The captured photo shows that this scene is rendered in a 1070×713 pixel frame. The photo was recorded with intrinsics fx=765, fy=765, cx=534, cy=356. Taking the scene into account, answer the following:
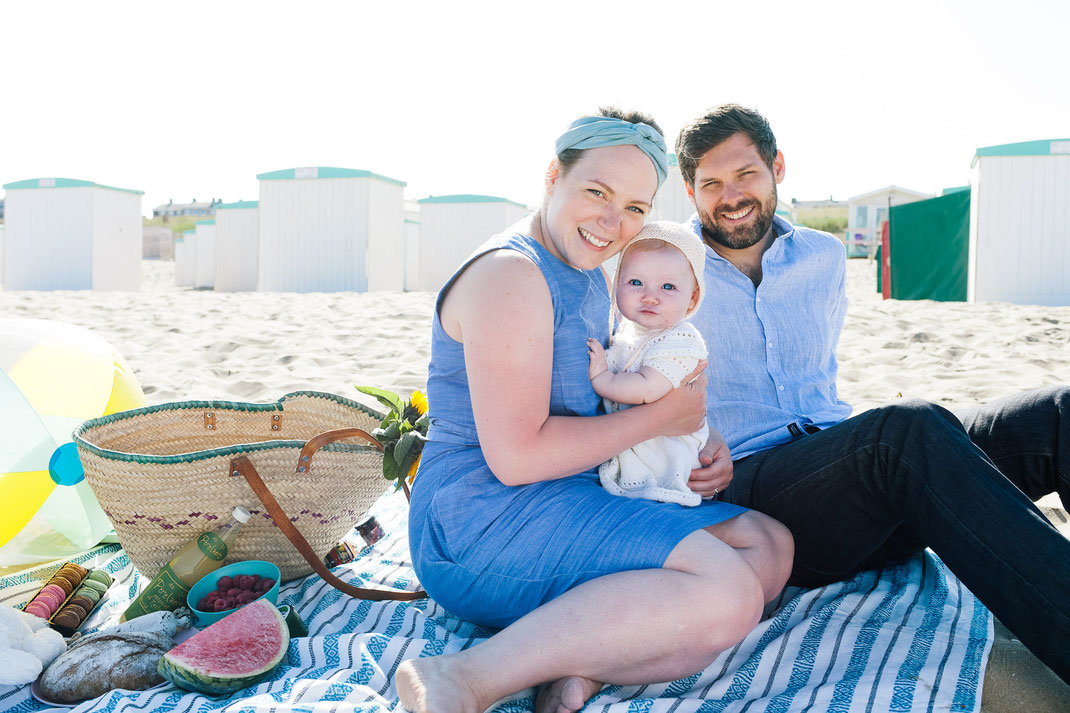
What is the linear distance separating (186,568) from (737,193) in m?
2.07

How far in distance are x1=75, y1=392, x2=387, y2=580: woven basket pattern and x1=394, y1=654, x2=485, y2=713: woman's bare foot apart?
0.91 meters

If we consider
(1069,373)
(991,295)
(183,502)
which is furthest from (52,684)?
(991,295)

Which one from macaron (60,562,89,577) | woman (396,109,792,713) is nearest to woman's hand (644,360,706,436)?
woman (396,109,792,713)

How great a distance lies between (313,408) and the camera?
8.77 feet

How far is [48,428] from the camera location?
2.45m

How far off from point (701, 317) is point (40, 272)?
55.7ft

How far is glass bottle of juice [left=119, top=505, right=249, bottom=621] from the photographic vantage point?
2.03 metres

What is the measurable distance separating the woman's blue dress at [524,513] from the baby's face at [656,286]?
0.09 meters

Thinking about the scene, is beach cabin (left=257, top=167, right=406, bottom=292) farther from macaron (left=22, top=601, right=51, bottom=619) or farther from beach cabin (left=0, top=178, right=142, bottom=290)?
macaron (left=22, top=601, right=51, bottom=619)

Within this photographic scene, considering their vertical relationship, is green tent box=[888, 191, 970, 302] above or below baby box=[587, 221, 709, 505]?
above

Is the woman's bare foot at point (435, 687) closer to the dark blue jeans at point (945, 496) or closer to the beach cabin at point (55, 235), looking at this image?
the dark blue jeans at point (945, 496)

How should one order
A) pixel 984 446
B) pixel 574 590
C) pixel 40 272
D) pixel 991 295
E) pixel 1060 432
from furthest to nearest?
1. pixel 40 272
2. pixel 991 295
3. pixel 984 446
4. pixel 1060 432
5. pixel 574 590

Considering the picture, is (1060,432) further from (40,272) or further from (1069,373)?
(40,272)

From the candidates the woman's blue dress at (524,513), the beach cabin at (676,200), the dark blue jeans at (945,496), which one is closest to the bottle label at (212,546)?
the woman's blue dress at (524,513)
